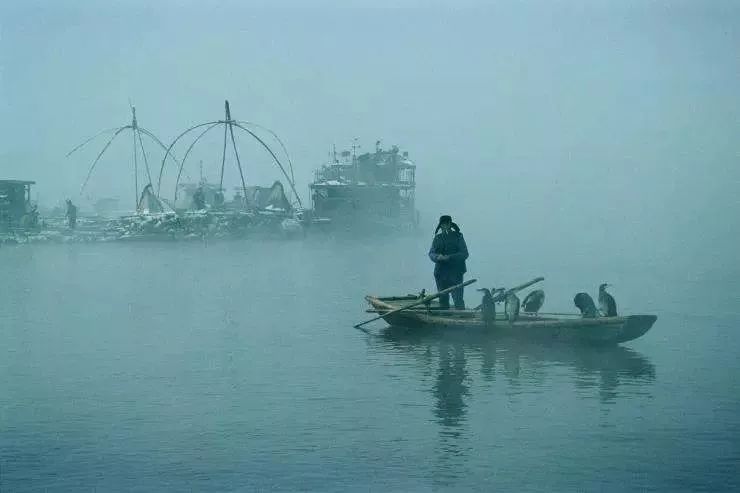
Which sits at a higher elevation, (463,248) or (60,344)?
(463,248)

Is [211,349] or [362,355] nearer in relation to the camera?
[362,355]

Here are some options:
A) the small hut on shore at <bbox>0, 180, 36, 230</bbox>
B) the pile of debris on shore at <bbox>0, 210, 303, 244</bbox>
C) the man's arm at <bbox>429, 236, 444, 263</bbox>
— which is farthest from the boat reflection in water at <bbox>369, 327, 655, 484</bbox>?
the pile of debris on shore at <bbox>0, 210, 303, 244</bbox>

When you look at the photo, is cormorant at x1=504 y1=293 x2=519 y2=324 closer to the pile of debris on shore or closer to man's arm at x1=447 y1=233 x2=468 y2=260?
man's arm at x1=447 y1=233 x2=468 y2=260

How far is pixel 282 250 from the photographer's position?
224 ft

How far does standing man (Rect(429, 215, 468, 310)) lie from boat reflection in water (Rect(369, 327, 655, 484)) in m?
1.01

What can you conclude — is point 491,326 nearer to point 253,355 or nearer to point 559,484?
point 253,355

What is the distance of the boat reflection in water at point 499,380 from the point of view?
1231 cm

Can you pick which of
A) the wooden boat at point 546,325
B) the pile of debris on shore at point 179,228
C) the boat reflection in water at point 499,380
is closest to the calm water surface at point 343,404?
the boat reflection in water at point 499,380

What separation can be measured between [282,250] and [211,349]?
48239mm

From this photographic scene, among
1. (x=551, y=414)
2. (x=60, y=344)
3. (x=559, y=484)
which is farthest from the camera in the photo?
(x=60, y=344)

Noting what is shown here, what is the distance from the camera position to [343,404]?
14125mm

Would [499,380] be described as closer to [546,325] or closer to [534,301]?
[546,325]

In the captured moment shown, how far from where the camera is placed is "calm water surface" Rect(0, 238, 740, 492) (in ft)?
34.7

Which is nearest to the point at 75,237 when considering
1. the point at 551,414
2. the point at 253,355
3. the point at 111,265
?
the point at 111,265
